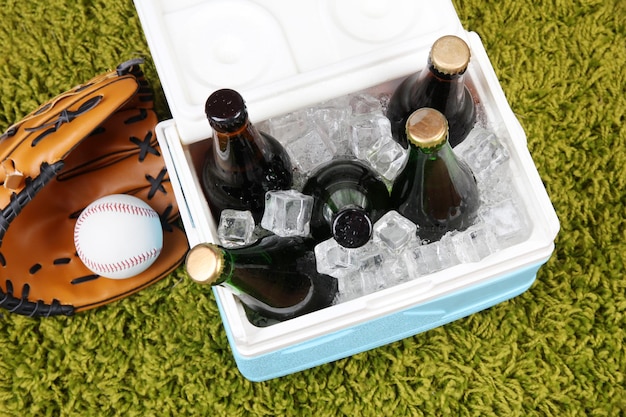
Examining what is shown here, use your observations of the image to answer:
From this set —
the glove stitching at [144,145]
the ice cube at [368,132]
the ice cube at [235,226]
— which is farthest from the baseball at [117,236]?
the ice cube at [368,132]

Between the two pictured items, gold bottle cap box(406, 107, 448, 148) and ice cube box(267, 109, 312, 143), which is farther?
ice cube box(267, 109, 312, 143)

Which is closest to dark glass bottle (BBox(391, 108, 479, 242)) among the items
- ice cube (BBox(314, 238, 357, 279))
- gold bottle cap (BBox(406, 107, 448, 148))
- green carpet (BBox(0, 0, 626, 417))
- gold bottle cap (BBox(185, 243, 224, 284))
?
gold bottle cap (BBox(406, 107, 448, 148))

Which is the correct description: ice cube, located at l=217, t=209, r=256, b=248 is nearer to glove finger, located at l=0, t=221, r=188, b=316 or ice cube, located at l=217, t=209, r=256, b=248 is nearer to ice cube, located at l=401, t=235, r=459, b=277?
ice cube, located at l=401, t=235, r=459, b=277

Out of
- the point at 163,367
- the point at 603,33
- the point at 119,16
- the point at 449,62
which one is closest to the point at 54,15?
the point at 119,16

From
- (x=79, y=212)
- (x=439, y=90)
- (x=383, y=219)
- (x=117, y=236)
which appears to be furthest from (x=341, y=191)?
(x=79, y=212)

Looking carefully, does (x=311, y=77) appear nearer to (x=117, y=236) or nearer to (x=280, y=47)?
(x=280, y=47)

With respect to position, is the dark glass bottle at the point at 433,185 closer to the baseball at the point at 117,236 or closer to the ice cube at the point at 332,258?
the ice cube at the point at 332,258
